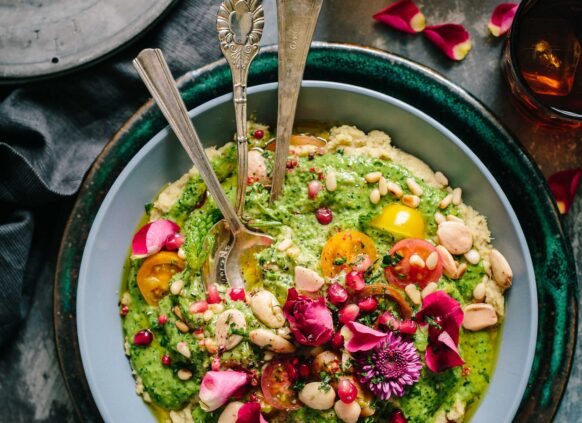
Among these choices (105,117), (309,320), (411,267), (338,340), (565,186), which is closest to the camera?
(309,320)

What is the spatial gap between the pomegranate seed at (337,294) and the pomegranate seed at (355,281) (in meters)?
0.04

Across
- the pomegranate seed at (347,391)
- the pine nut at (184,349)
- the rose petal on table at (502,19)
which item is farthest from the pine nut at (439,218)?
the pine nut at (184,349)

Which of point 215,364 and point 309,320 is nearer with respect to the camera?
point 309,320

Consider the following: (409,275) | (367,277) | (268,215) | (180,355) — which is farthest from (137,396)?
(409,275)

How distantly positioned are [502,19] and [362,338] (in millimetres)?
1961

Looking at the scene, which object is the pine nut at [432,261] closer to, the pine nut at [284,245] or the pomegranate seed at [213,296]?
the pine nut at [284,245]

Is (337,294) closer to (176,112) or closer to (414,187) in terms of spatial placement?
(414,187)

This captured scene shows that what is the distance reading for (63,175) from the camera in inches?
126

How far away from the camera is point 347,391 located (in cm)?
Result: 259

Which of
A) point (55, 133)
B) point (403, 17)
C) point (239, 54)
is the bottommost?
point (55, 133)

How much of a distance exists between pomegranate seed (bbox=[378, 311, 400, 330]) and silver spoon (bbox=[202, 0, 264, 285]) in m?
0.87

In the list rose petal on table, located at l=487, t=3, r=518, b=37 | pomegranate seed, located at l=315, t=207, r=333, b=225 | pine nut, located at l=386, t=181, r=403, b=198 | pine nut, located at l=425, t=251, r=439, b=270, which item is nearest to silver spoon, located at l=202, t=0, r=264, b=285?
pomegranate seed, located at l=315, t=207, r=333, b=225

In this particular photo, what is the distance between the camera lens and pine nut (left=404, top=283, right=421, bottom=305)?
2770 millimetres

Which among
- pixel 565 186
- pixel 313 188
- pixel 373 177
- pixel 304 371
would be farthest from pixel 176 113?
pixel 565 186
